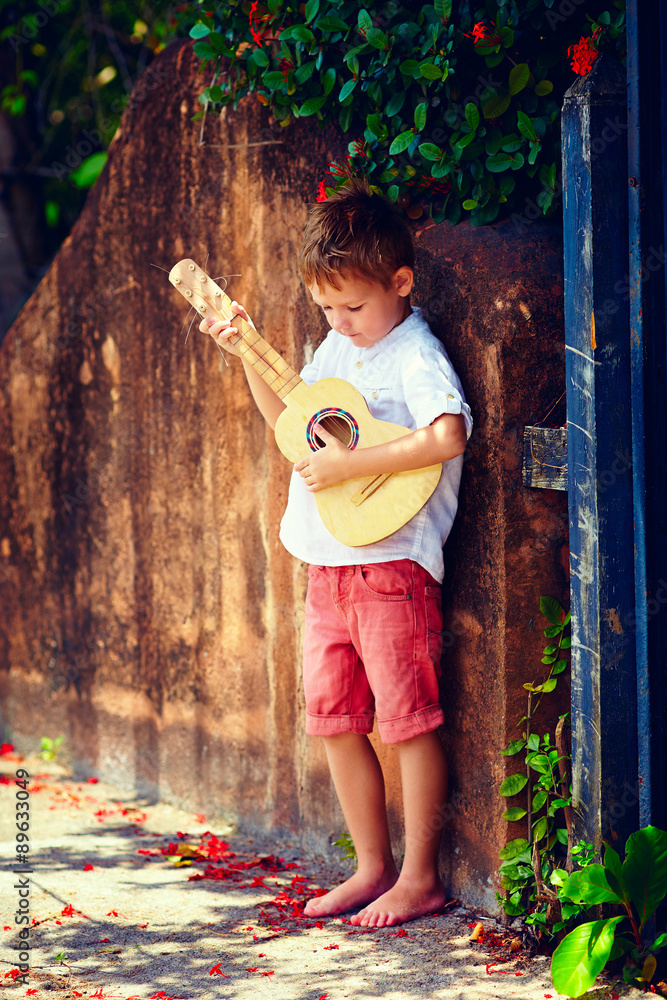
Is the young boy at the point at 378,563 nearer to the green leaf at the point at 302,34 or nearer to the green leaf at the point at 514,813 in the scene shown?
the green leaf at the point at 514,813

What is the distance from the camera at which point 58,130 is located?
6.11 metres

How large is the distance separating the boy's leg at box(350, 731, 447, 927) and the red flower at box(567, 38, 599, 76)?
5.57 ft

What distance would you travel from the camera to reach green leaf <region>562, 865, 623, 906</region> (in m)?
2.16

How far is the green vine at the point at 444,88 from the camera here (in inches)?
97.6

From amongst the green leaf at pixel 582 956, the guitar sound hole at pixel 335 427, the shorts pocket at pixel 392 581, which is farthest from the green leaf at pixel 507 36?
the green leaf at pixel 582 956

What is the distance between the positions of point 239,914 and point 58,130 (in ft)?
16.3

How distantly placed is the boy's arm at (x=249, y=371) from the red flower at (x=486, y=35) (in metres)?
0.89

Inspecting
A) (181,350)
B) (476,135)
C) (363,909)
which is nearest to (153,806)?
(363,909)

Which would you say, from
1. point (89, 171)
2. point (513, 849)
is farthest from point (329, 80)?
point (89, 171)

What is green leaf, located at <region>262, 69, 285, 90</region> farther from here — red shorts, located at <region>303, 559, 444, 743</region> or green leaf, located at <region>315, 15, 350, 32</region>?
red shorts, located at <region>303, 559, 444, 743</region>

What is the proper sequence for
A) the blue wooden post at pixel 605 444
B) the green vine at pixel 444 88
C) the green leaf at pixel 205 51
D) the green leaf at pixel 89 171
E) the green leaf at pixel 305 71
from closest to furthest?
the blue wooden post at pixel 605 444
the green vine at pixel 444 88
the green leaf at pixel 305 71
the green leaf at pixel 205 51
the green leaf at pixel 89 171

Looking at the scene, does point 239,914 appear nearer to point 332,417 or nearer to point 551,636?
point 551,636

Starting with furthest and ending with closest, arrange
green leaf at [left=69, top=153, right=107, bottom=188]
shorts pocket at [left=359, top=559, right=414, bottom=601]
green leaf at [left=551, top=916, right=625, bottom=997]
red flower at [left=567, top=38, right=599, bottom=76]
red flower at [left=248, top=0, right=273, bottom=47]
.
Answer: green leaf at [left=69, top=153, right=107, bottom=188]
red flower at [left=248, top=0, right=273, bottom=47]
shorts pocket at [left=359, top=559, right=414, bottom=601]
red flower at [left=567, top=38, right=599, bottom=76]
green leaf at [left=551, top=916, right=625, bottom=997]

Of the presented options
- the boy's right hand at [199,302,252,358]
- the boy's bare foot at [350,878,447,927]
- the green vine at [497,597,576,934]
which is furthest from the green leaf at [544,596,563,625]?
the boy's right hand at [199,302,252,358]
